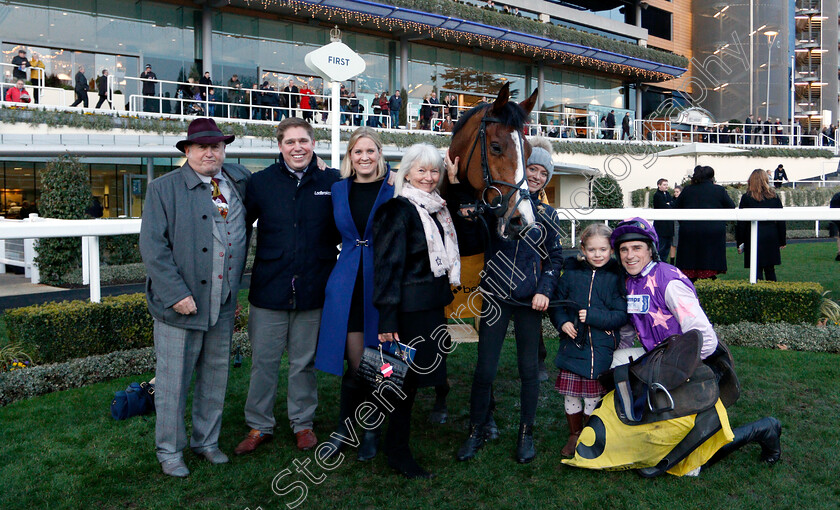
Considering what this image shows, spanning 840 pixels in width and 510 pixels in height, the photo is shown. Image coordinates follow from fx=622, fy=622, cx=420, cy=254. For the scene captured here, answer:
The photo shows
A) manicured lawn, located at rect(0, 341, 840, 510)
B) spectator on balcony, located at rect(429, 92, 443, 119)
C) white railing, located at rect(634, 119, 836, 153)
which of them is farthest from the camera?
white railing, located at rect(634, 119, 836, 153)

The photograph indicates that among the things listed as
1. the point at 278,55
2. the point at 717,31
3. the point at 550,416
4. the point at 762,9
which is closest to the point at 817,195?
the point at 762,9

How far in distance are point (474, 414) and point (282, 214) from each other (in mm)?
1542

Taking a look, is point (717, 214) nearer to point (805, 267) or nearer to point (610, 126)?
point (805, 267)

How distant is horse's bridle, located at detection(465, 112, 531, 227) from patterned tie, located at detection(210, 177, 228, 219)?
1.34m

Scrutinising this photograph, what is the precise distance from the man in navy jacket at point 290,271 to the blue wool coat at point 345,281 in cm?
17

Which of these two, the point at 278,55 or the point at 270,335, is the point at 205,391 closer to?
the point at 270,335

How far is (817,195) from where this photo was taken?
918 inches

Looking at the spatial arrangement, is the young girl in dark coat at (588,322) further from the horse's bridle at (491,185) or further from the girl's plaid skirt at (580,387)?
the horse's bridle at (491,185)

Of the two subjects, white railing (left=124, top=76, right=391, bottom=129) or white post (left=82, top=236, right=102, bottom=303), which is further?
white railing (left=124, top=76, right=391, bottom=129)

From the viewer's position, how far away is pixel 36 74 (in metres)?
17.5

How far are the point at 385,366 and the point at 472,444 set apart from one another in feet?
2.47

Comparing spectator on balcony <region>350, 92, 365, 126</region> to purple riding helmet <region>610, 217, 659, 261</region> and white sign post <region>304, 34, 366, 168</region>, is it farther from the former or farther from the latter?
purple riding helmet <region>610, 217, 659, 261</region>

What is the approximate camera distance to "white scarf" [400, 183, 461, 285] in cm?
311

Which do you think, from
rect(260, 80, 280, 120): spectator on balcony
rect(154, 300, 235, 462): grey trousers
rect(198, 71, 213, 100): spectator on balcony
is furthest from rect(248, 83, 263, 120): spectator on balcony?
rect(154, 300, 235, 462): grey trousers
